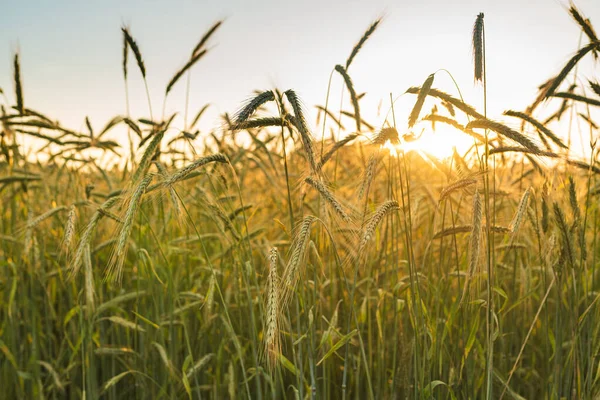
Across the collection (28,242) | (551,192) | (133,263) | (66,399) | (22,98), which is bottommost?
(66,399)

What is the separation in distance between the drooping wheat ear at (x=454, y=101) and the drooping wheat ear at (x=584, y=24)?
39.2 inches

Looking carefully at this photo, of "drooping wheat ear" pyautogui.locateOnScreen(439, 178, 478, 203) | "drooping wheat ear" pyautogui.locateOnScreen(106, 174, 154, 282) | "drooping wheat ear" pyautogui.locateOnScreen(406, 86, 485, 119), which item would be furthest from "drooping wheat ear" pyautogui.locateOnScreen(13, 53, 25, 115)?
"drooping wheat ear" pyautogui.locateOnScreen(439, 178, 478, 203)

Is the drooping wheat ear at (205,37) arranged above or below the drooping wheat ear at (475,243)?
above

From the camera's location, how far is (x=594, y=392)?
2484 mm

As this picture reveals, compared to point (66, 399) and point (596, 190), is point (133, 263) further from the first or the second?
point (596, 190)

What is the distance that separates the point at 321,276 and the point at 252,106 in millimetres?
1406

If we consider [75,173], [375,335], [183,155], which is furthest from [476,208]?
[75,173]

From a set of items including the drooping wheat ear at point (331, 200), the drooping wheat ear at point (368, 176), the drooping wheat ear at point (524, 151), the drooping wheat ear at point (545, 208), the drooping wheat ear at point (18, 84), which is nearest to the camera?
the drooping wheat ear at point (331, 200)

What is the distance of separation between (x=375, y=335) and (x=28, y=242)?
79.0 inches

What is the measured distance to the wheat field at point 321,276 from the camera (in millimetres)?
2043

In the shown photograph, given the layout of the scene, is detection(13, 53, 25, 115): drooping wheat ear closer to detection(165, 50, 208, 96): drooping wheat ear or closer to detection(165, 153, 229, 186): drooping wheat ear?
detection(165, 50, 208, 96): drooping wheat ear

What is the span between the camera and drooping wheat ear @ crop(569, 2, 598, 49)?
8.59 feet

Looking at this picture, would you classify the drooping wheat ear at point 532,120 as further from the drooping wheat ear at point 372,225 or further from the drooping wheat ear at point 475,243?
the drooping wheat ear at point 372,225

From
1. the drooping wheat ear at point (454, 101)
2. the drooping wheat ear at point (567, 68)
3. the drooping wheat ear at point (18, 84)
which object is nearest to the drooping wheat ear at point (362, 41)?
the drooping wheat ear at point (454, 101)
